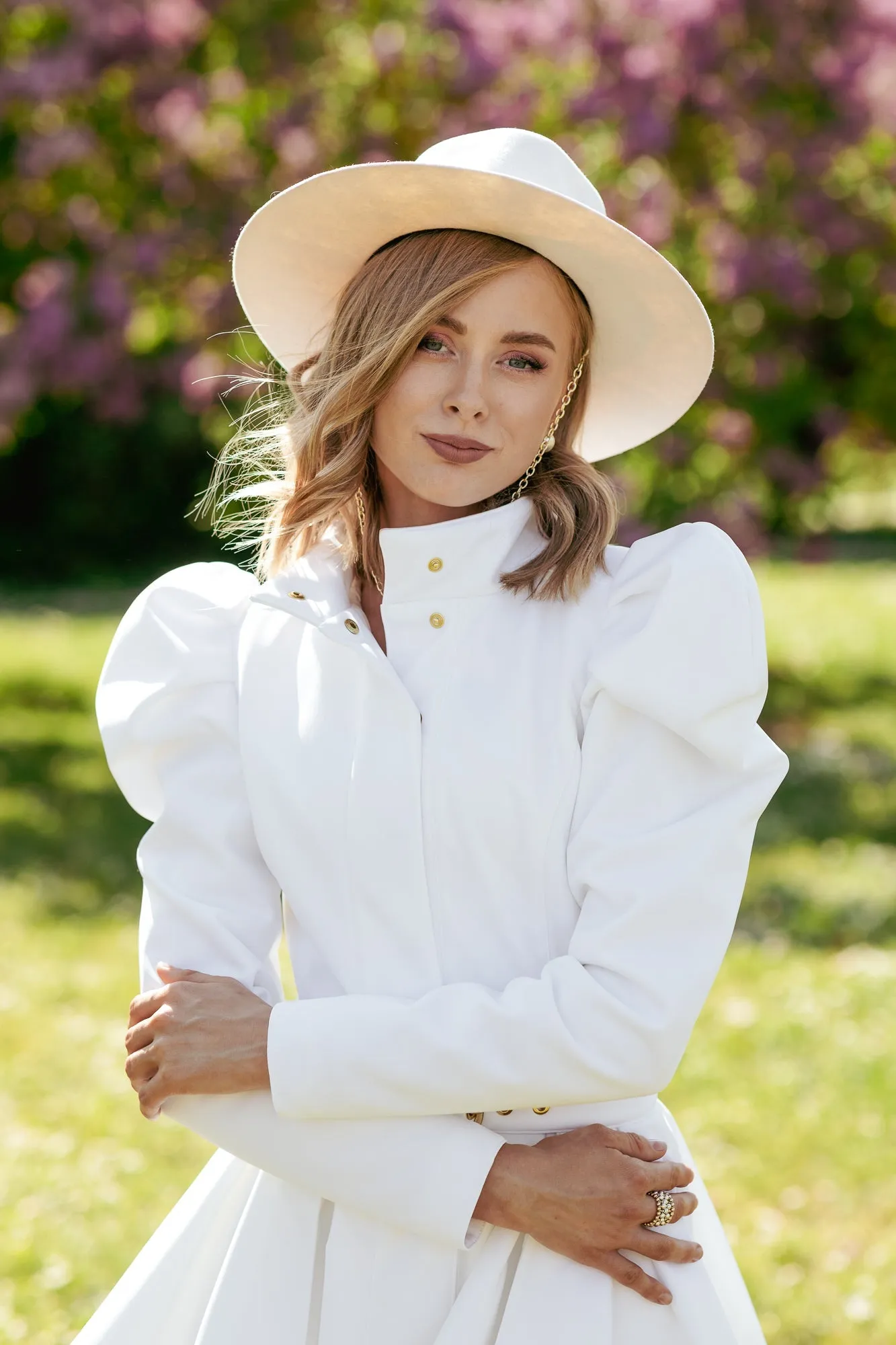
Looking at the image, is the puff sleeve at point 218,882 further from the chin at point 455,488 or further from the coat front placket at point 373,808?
the chin at point 455,488

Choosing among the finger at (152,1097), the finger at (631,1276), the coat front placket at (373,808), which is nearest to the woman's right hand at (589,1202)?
the finger at (631,1276)

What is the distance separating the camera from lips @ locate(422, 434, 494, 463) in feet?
6.46

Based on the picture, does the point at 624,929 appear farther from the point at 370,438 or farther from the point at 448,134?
the point at 448,134

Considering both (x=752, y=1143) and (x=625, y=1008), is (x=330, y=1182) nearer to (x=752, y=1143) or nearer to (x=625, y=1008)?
(x=625, y=1008)

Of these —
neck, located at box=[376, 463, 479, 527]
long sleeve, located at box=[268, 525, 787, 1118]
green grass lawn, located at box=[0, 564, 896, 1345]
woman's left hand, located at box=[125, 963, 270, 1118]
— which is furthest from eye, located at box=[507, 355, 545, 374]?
green grass lawn, located at box=[0, 564, 896, 1345]

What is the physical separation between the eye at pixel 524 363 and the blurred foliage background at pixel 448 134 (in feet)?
20.6

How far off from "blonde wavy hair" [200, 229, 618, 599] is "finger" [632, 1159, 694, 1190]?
0.68 metres

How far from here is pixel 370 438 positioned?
7.04ft

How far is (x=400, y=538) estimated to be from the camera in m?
1.99

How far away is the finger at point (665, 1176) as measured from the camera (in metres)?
1.78

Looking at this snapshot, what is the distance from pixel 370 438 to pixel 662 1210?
1.06 metres

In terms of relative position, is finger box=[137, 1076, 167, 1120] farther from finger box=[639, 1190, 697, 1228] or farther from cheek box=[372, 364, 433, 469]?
cheek box=[372, 364, 433, 469]

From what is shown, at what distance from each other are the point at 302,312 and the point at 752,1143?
3017 millimetres

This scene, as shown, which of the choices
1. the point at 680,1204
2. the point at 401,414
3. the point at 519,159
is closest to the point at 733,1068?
the point at 680,1204
